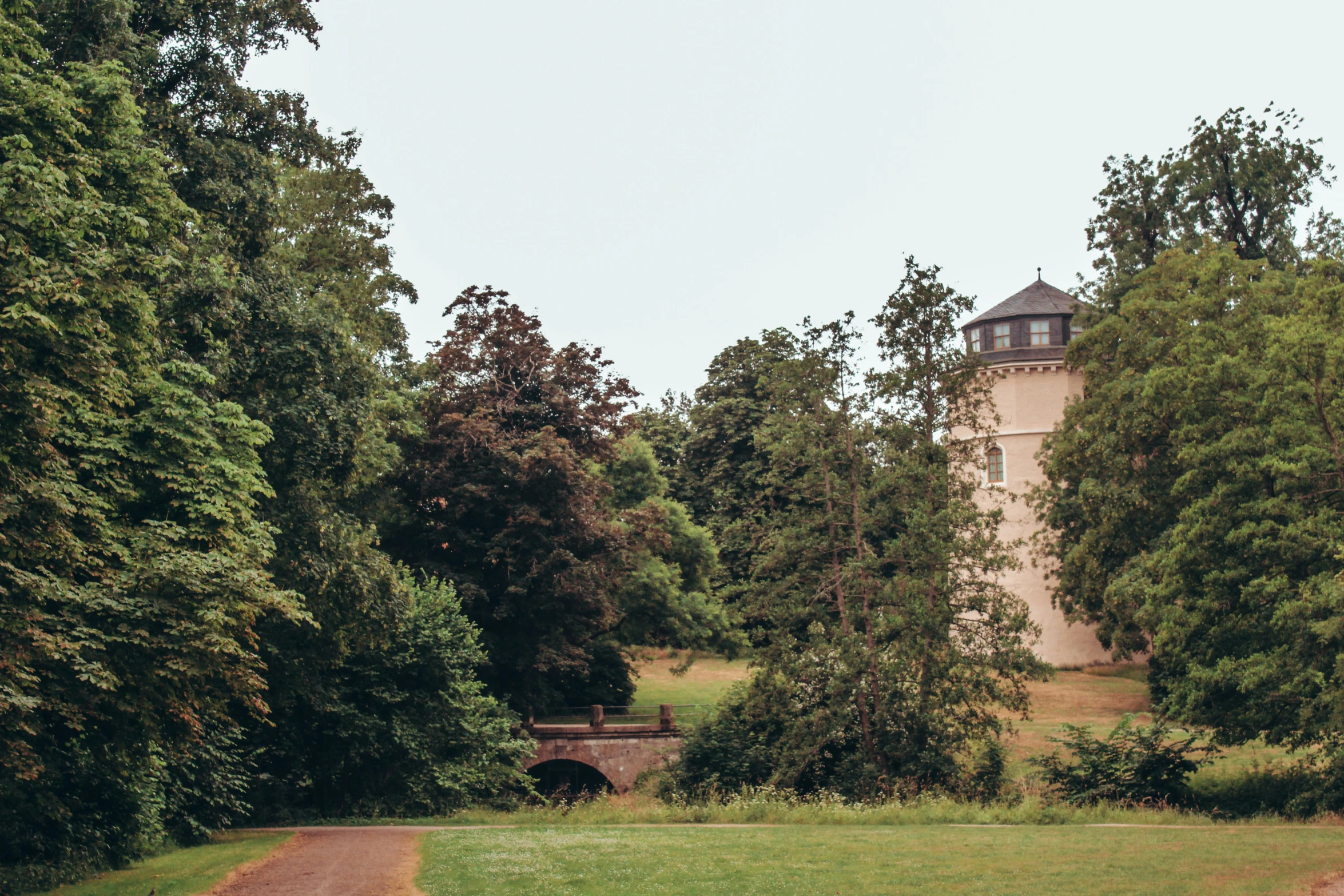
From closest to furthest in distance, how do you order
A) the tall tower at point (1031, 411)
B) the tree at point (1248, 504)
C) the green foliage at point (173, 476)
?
the green foliage at point (173, 476) → the tree at point (1248, 504) → the tall tower at point (1031, 411)

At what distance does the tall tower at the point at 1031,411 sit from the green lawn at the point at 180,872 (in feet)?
114

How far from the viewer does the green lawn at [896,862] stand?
12125mm

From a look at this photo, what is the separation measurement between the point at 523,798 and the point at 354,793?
5.44 meters

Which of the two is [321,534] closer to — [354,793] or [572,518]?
[354,793]

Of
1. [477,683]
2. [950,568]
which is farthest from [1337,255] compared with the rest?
[477,683]

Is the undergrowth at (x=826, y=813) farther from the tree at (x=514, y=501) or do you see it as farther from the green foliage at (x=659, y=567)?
the green foliage at (x=659, y=567)

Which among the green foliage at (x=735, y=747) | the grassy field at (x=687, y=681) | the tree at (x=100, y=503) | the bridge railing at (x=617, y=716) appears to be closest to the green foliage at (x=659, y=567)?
the grassy field at (x=687, y=681)

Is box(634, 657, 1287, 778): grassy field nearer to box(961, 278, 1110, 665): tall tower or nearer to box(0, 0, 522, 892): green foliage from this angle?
box(961, 278, 1110, 665): tall tower

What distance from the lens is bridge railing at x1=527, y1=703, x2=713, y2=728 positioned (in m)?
36.6

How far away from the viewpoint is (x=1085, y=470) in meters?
36.6

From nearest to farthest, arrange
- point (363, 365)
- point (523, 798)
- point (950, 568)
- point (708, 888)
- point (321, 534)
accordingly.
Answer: point (708, 888)
point (321, 534)
point (363, 365)
point (950, 568)
point (523, 798)

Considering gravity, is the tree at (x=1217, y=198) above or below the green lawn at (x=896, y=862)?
above

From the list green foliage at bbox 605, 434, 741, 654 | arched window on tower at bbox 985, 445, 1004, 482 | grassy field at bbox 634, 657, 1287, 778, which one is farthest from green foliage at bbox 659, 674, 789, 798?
arched window on tower at bbox 985, 445, 1004, 482

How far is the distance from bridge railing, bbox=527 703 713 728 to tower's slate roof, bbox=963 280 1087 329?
21.6 m
